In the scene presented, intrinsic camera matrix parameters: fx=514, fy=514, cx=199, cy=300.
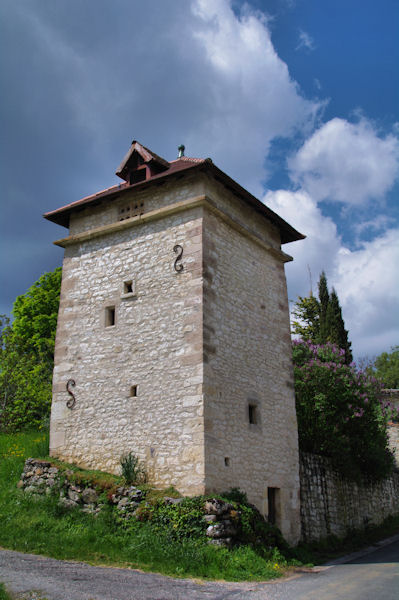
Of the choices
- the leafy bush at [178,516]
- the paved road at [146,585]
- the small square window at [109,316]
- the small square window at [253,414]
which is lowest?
the paved road at [146,585]

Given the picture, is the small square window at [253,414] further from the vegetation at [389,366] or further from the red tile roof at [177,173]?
the vegetation at [389,366]

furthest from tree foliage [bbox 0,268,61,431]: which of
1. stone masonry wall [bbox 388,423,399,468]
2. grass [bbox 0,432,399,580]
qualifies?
stone masonry wall [bbox 388,423,399,468]

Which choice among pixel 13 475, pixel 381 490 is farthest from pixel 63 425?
pixel 381 490

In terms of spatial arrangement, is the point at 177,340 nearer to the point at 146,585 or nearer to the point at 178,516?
the point at 178,516

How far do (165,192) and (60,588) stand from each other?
8.32m

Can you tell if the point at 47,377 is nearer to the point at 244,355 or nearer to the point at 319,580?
the point at 244,355

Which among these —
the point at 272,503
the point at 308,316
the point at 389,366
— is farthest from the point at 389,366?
the point at 272,503

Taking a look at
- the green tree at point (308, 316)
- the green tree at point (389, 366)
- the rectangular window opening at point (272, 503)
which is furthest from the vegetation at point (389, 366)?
the rectangular window opening at point (272, 503)

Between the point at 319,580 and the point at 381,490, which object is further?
the point at 381,490

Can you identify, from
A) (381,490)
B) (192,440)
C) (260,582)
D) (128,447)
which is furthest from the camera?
(381,490)

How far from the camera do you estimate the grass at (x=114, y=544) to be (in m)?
7.79

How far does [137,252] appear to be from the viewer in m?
11.8

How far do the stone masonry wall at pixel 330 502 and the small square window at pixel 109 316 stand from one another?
5.81 m

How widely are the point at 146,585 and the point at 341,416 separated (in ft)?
31.7
